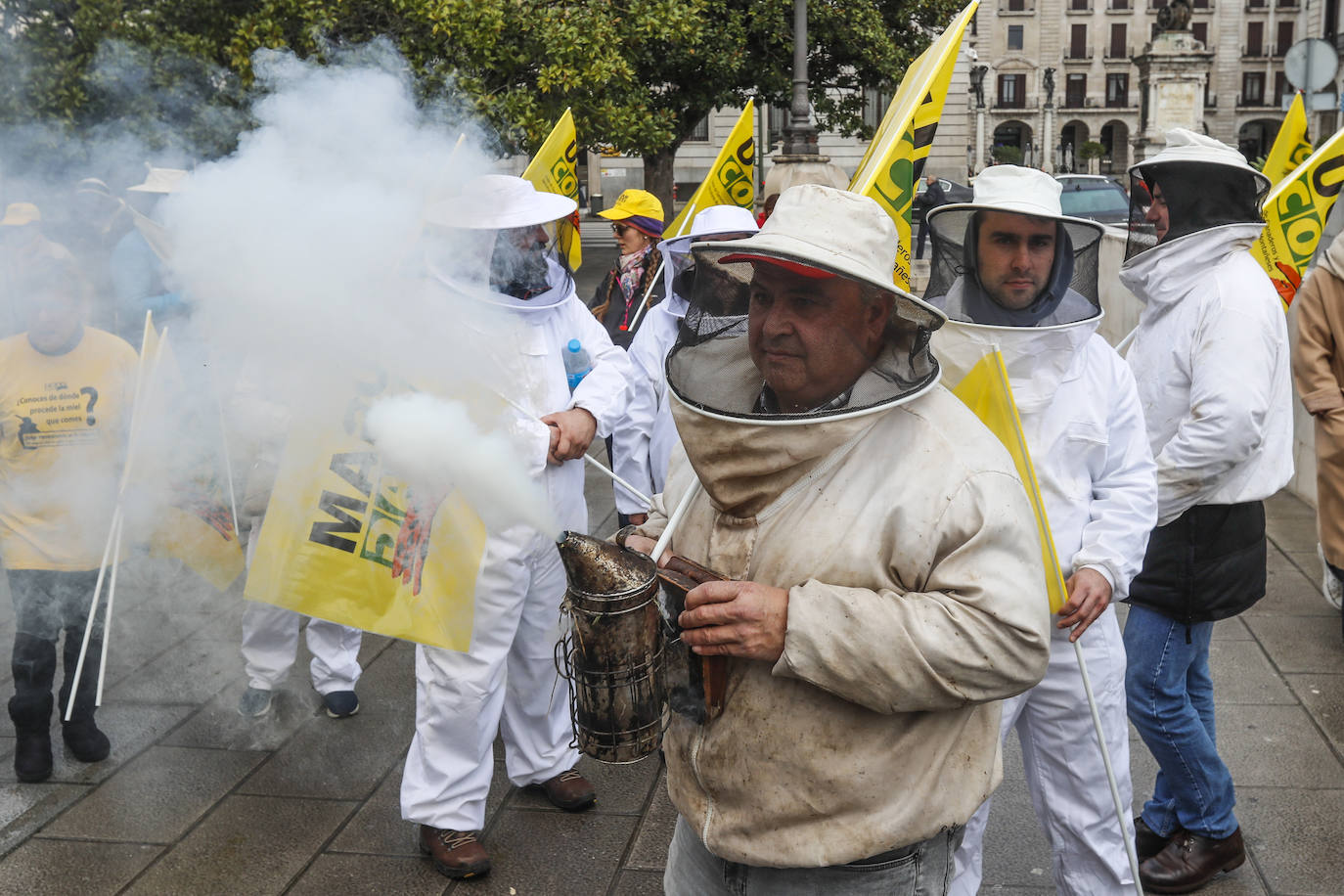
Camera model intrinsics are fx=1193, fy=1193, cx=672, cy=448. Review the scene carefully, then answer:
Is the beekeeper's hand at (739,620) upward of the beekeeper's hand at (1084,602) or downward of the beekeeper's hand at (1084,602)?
upward

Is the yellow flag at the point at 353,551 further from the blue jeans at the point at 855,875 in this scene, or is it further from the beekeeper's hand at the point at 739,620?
the beekeeper's hand at the point at 739,620

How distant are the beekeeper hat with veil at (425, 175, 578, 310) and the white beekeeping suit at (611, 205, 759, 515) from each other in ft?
3.66

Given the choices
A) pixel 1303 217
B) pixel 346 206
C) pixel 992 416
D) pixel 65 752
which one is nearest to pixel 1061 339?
pixel 992 416

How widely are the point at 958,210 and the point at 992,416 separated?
640mm

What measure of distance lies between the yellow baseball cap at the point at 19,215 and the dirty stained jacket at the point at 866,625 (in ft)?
10.6

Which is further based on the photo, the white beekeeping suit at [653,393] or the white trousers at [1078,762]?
the white beekeeping suit at [653,393]

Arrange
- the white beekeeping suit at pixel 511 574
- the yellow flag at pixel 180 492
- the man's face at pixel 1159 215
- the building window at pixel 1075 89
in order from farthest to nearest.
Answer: the building window at pixel 1075 89 → the yellow flag at pixel 180 492 → the white beekeeping suit at pixel 511 574 → the man's face at pixel 1159 215

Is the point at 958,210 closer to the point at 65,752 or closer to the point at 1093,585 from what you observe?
the point at 1093,585

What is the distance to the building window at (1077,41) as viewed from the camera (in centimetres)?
7581

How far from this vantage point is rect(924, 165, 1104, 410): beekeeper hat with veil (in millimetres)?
3000

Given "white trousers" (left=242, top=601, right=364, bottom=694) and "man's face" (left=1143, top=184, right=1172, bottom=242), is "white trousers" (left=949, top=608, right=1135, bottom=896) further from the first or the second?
"white trousers" (left=242, top=601, right=364, bottom=694)

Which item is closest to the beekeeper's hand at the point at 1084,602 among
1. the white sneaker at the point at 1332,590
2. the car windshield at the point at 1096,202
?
the white sneaker at the point at 1332,590

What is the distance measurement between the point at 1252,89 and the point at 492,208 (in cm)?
8414

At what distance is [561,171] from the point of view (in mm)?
5105
